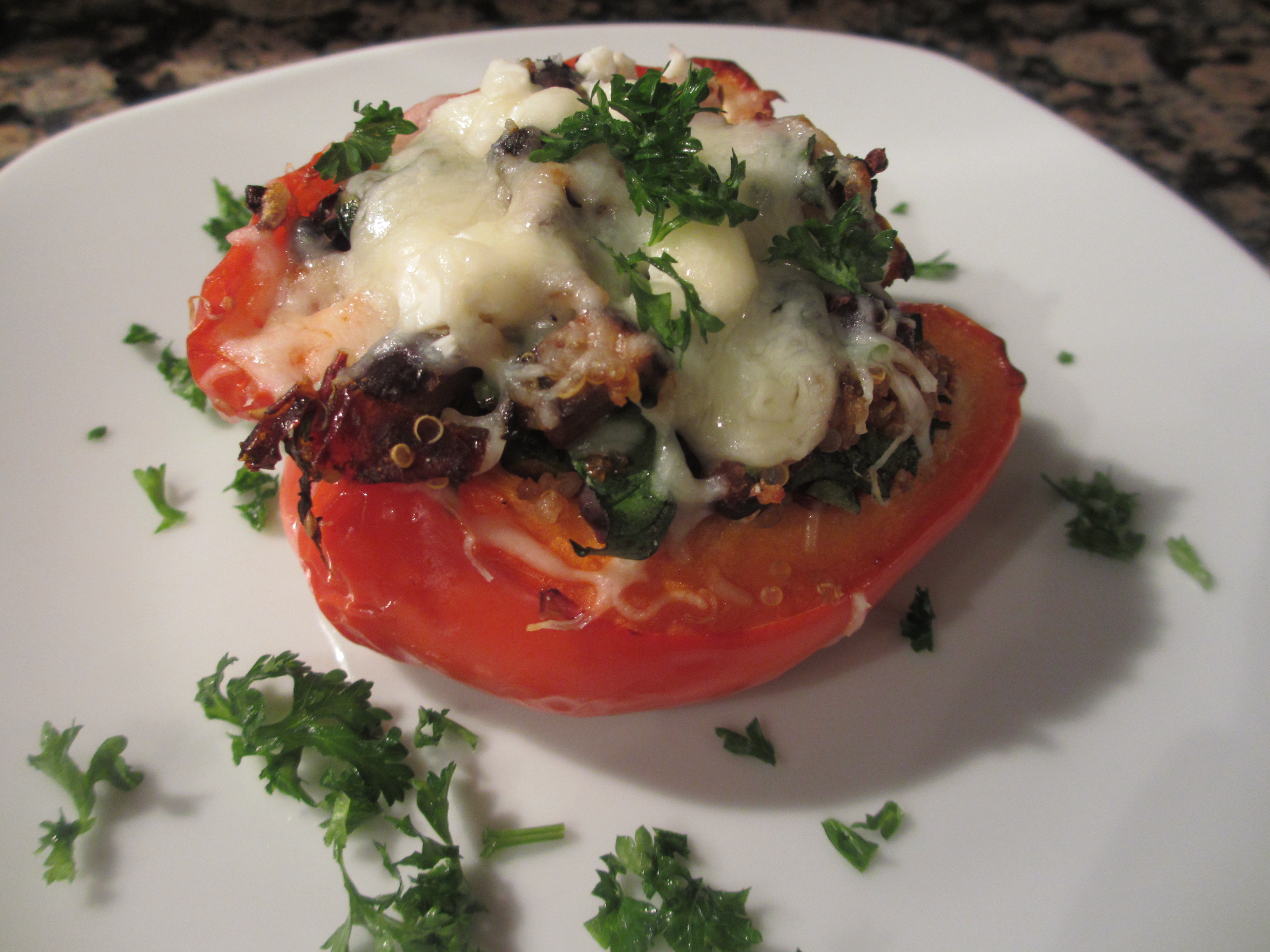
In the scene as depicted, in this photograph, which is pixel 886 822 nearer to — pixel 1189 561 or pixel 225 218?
pixel 1189 561

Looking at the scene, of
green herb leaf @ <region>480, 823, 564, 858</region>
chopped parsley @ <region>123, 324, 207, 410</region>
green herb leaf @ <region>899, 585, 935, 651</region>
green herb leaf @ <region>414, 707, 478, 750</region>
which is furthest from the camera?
chopped parsley @ <region>123, 324, 207, 410</region>

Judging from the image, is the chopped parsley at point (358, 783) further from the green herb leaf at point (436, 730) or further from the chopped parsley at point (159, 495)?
the chopped parsley at point (159, 495)

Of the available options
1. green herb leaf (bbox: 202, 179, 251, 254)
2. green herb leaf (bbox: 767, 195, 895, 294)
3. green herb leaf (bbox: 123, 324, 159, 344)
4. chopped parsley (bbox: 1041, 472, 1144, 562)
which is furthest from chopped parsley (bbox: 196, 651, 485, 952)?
chopped parsley (bbox: 1041, 472, 1144, 562)

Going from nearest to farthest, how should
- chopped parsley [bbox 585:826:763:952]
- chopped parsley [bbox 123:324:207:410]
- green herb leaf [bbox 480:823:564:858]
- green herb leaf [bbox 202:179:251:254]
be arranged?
1. chopped parsley [bbox 585:826:763:952]
2. green herb leaf [bbox 480:823:564:858]
3. chopped parsley [bbox 123:324:207:410]
4. green herb leaf [bbox 202:179:251:254]

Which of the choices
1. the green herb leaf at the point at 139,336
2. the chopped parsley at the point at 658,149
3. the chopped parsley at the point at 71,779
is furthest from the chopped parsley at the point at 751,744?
the green herb leaf at the point at 139,336

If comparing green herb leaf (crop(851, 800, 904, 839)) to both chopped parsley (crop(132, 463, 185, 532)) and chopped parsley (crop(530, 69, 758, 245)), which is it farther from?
chopped parsley (crop(132, 463, 185, 532))
